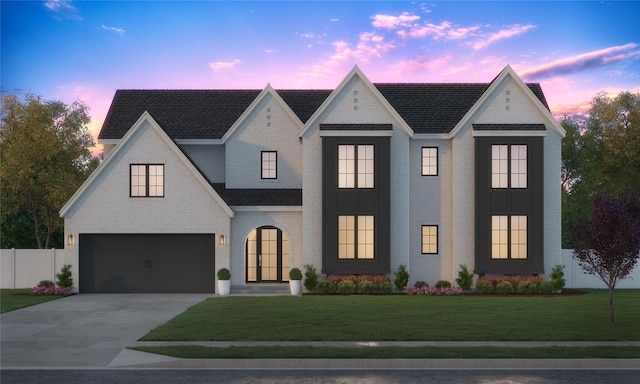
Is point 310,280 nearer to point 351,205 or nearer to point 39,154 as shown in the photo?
point 351,205

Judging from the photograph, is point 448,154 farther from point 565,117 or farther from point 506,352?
point 565,117

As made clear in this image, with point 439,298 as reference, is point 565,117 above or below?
above

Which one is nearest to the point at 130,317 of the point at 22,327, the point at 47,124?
the point at 22,327

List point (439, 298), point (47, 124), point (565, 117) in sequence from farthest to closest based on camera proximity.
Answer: point (565, 117) → point (47, 124) → point (439, 298)

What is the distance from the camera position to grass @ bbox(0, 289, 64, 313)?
22906mm

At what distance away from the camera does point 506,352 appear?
13852mm

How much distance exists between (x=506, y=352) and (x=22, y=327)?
13.7 metres

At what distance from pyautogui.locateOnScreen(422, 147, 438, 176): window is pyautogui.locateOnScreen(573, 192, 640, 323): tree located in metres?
10.9

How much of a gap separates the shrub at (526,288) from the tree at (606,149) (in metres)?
17.2

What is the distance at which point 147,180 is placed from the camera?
91.0 feet

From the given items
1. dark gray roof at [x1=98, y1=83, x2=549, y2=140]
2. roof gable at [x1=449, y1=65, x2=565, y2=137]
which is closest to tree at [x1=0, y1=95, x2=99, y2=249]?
dark gray roof at [x1=98, y1=83, x2=549, y2=140]

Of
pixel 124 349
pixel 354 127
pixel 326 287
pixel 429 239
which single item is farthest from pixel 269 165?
pixel 124 349

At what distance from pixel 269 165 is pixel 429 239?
8.64 m

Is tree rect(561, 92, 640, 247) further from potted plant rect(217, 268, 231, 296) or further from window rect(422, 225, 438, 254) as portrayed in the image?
potted plant rect(217, 268, 231, 296)
